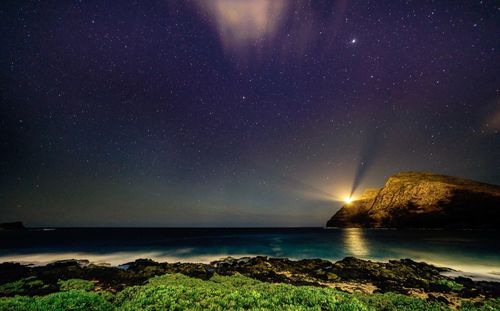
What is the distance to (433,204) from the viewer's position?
108 metres

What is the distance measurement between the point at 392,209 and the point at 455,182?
31872 millimetres

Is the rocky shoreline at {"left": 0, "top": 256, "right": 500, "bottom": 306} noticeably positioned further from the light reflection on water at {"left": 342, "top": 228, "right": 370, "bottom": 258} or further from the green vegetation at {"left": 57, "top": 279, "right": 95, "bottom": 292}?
the light reflection on water at {"left": 342, "top": 228, "right": 370, "bottom": 258}

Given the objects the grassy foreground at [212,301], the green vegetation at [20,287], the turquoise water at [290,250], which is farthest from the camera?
the turquoise water at [290,250]

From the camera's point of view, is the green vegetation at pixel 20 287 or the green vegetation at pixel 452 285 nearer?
the green vegetation at pixel 20 287

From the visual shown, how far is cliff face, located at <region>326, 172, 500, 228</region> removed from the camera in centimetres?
9822

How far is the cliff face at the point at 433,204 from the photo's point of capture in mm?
98219

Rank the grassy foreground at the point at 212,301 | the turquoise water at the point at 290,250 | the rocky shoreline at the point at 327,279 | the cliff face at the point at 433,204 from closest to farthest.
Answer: the grassy foreground at the point at 212,301 → the rocky shoreline at the point at 327,279 → the turquoise water at the point at 290,250 → the cliff face at the point at 433,204

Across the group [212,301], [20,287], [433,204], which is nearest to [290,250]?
[20,287]

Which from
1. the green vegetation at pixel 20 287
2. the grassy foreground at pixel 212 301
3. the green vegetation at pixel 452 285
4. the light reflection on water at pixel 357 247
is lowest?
the light reflection on water at pixel 357 247

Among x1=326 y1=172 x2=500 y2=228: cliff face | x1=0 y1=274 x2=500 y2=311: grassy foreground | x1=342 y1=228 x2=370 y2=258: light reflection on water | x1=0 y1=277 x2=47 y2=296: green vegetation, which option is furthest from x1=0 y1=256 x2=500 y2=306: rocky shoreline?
x1=326 y1=172 x2=500 y2=228: cliff face

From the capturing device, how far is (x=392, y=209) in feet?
403

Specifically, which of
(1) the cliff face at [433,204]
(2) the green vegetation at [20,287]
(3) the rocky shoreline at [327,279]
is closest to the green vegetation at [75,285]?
(3) the rocky shoreline at [327,279]

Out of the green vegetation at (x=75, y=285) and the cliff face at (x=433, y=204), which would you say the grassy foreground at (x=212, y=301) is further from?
the cliff face at (x=433, y=204)

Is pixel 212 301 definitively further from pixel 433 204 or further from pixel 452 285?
pixel 433 204
